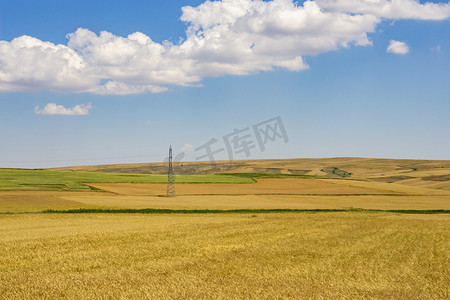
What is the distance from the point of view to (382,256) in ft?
68.2

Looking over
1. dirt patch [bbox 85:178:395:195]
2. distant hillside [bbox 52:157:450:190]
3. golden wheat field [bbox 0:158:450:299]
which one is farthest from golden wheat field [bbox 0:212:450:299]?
distant hillside [bbox 52:157:450:190]

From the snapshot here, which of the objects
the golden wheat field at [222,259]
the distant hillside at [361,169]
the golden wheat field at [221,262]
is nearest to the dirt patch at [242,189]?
the golden wheat field at [222,259]

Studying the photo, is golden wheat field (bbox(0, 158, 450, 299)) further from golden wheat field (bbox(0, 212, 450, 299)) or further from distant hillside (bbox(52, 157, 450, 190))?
distant hillside (bbox(52, 157, 450, 190))

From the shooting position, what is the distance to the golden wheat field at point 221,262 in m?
14.4

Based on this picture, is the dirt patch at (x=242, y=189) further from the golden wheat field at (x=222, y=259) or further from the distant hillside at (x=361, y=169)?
the distant hillside at (x=361, y=169)

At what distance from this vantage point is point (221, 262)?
18.9 m

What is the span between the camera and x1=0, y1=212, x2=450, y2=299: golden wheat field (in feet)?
47.3

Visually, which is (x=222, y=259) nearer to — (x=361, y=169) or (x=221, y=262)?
(x=221, y=262)

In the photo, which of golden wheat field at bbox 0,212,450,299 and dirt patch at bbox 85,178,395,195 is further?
dirt patch at bbox 85,178,395,195

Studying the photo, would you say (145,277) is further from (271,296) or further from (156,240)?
(156,240)

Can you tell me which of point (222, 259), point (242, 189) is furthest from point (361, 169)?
point (222, 259)

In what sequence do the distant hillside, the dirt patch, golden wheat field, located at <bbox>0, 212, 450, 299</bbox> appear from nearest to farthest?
golden wheat field, located at <bbox>0, 212, 450, 299</bbox> → the dirt patch → the distant hillside

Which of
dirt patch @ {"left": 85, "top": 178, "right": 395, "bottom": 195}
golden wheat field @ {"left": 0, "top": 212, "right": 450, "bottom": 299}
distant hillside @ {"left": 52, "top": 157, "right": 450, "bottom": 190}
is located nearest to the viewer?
golden wheat field @ {"left": 0, "top": 212, "right": 450, "bottom": 299}

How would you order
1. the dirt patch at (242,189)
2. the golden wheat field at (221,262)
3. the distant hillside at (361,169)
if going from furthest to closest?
the distant hillside at (361,169)
the dirt patch at (242,189)
the golden wheat field at (221,262)
